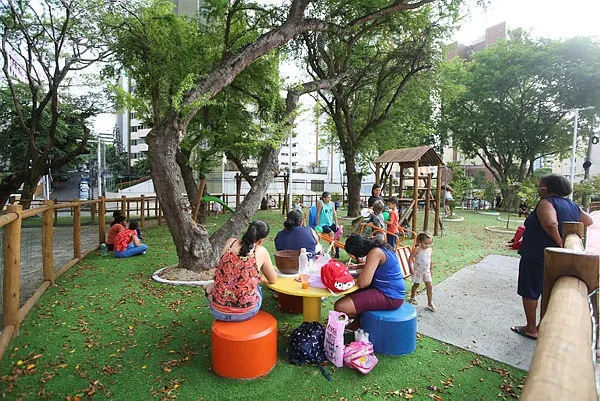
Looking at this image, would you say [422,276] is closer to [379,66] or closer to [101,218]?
[101,218]

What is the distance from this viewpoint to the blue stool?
3691mm

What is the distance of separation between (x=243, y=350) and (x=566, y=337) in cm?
276

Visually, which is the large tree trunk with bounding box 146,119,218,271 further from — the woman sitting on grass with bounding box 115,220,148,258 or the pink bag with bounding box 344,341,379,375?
the pink bag with bounding box 344,341,379,375

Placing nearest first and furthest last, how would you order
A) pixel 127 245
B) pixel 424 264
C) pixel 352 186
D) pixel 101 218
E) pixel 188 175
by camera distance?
pixel 424 264
pixel 127 245
pixel 101 218
pixel 188 175
pixel 352 186

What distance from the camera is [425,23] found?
1298 cm

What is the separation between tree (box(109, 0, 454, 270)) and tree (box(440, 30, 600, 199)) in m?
12.2

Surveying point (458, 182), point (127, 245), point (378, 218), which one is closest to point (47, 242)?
point (127, 245)

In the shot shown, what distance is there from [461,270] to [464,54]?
52.3 m

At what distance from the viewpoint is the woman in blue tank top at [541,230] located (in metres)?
3.81

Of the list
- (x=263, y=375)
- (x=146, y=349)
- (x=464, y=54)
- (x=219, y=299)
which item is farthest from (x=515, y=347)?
(x=464, y=54)

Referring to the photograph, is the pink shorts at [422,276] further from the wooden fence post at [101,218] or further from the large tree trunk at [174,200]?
the wooden fence post at [101,218]

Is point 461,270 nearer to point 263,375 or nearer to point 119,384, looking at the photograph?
point 263,375

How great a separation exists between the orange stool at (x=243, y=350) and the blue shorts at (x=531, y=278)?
3.01m

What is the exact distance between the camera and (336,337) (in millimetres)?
3480
